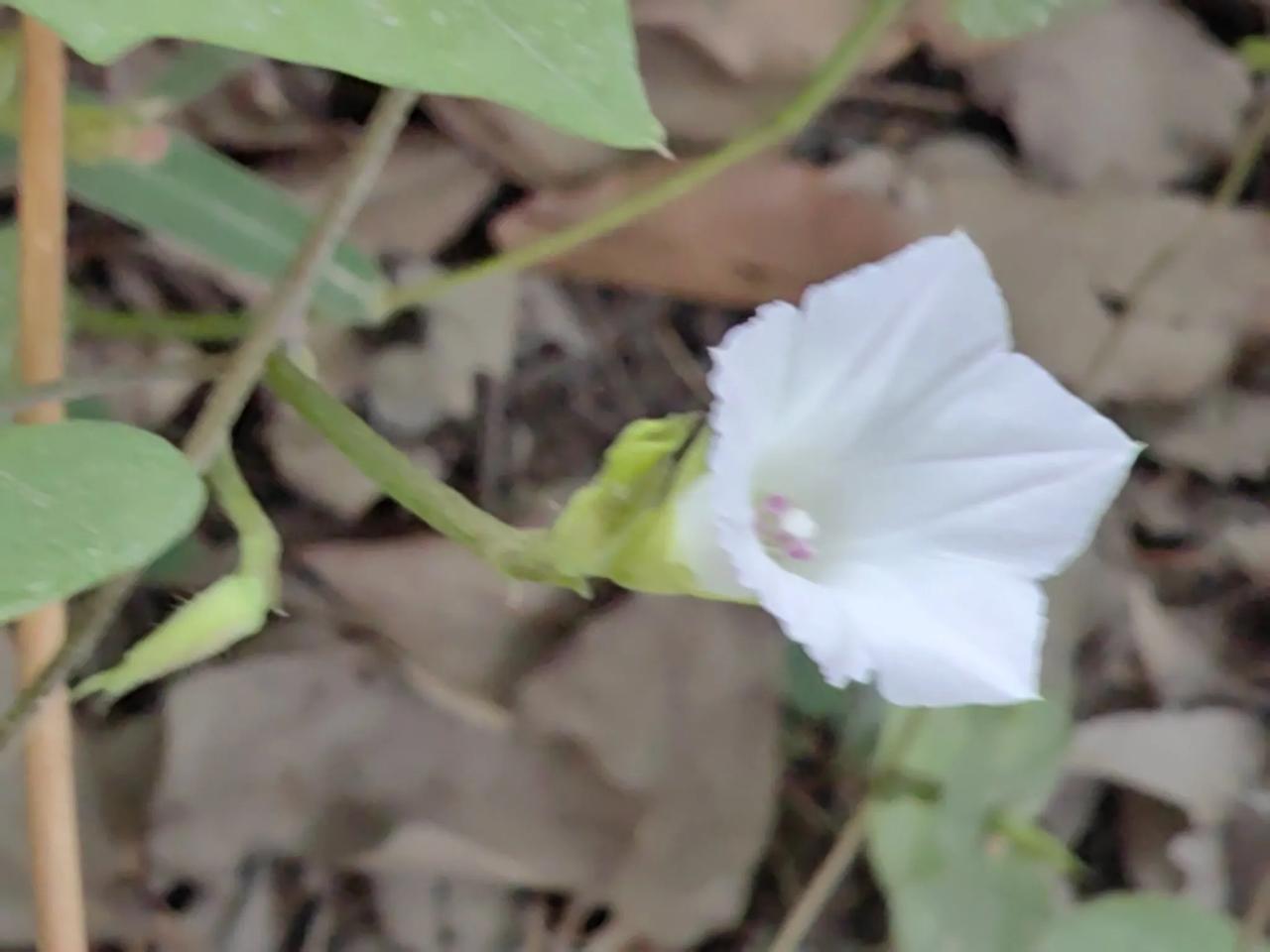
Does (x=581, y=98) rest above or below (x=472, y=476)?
above

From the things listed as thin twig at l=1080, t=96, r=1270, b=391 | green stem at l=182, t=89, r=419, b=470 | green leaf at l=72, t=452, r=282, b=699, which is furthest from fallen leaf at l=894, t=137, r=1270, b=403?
green leaf at l=72, t=452, r=282, b=699

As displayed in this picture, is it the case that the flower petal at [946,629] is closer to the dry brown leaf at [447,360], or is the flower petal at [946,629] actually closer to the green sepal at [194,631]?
the green sepal at [194,631]

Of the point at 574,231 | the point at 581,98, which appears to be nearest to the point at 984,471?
the point at 581,98

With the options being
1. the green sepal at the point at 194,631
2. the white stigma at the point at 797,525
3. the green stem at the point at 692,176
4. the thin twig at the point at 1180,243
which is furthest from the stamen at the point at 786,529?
the thin twig at the point at 1180,243

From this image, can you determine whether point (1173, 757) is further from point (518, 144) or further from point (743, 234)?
point (518, 144)

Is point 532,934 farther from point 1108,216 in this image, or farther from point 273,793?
point 1108,216
